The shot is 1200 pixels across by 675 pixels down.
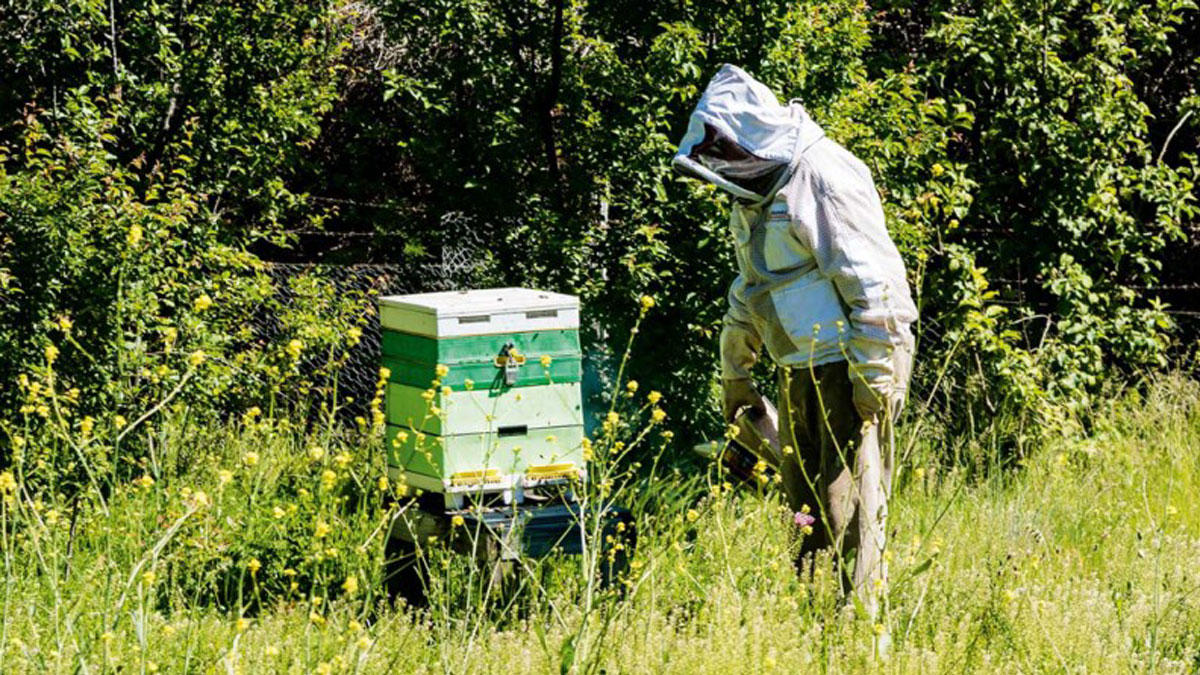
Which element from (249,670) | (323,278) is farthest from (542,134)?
(249,670)

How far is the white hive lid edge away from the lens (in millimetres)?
5047

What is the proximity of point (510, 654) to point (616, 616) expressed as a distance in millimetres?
437

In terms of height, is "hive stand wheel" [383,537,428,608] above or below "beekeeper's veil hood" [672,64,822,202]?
below

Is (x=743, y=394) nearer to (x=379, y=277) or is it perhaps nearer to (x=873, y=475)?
(x=873, y=475)

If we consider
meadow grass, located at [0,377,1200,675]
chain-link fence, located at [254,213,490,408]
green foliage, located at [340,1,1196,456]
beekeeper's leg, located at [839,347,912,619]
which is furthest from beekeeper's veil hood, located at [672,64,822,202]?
chain-link fence, located at [254,213,490,408]

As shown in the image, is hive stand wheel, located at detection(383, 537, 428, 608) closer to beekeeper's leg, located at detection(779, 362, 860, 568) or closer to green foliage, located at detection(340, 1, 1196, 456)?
beekeeper's leg, located at detection(779, 362, 860, 568)


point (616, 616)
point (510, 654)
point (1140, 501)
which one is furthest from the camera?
point (1140, 501)

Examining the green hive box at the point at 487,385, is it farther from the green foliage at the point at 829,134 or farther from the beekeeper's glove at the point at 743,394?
the green foliage at the point at 829,134

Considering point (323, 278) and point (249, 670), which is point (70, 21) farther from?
point (249, 670)

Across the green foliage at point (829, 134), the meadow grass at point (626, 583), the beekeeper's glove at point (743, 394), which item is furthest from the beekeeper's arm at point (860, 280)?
the green foliage at point (829, 134)

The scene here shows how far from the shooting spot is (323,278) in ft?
23.8

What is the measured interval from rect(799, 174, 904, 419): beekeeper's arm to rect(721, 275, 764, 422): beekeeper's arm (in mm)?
519

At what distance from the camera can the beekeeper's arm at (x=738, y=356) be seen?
17.0 feet

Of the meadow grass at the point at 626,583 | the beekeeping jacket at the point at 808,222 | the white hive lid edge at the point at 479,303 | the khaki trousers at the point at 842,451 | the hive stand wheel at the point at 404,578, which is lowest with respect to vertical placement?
the hive stand wheel at the point at 404,578
